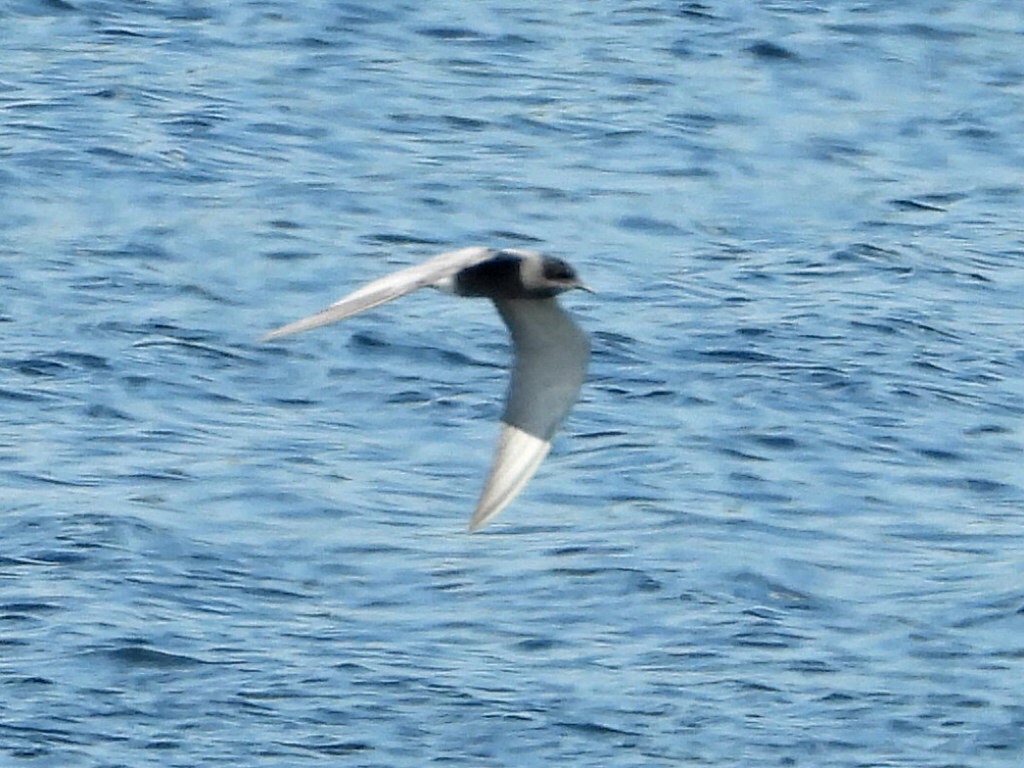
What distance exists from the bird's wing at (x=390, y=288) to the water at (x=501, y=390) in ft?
10.6

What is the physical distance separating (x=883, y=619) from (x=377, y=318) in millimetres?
4612

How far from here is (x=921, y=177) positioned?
20.1m

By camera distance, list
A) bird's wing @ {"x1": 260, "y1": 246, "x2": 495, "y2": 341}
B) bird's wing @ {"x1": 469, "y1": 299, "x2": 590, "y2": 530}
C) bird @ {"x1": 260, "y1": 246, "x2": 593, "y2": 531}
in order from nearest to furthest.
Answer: bird's wing @ {"x1": 260, "y1": 246, "x2": 495, "y2": 341}, bird @ {"x1": 260, "y1": 246, "x2": 593, "y2": 531}, bird's wing @ {"x1": 469, "y1": 299, "x2": 590, "y2": 530}

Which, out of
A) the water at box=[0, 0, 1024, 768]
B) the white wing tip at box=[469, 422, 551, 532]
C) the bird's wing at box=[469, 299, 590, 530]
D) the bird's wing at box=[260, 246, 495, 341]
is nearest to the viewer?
the bird's wing at box=[260, 246, 495, 341]

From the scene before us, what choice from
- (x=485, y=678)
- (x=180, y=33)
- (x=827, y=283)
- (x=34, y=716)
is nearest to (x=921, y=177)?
(x=827, y=283)

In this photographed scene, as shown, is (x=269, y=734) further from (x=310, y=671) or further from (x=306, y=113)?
(x=306, y=113)

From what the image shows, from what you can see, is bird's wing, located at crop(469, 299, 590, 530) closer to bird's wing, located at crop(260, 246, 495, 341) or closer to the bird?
the bird

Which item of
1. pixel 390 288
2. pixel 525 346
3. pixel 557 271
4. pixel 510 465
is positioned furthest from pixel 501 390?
pixel 390 288

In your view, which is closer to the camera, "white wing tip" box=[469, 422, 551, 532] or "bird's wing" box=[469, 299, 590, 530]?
"white wing tip" box=[469, 422, 551, 532]

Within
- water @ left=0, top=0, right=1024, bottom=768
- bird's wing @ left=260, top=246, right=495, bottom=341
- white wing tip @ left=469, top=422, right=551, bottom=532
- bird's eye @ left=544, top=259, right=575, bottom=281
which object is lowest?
water @ left=0, top=0, right=1024, bottom=768

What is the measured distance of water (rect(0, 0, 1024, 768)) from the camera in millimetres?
13055

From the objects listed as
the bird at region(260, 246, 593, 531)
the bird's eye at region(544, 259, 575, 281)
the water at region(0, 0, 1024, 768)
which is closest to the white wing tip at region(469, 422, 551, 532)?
the bird at region(260, 246, 593, 531)

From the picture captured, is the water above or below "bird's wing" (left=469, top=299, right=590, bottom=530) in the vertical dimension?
below

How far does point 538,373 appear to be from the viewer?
11.0 meters
